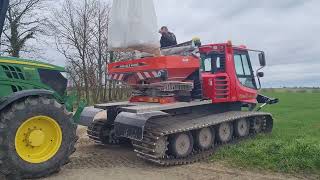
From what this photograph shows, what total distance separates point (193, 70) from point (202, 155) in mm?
2086

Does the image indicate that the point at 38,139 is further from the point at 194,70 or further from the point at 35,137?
the point at 194,70

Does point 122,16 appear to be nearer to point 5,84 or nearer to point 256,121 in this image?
point 5,84

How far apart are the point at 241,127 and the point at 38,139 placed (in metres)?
5.91

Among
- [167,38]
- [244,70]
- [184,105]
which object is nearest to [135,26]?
[184,105]

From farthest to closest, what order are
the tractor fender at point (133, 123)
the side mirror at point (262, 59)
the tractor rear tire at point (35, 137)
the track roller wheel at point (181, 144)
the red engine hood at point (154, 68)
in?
the side mirror at point (262, 59), the red engine hood at point (154, 68), the track roller wheel at point (181, 144), the tractor fender at point (133, 123), the tractor rear tire at point (35, 137)

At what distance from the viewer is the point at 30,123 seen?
7.15 m

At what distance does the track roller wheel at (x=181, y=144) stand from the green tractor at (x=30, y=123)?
8.01 ft

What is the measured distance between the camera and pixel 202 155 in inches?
378

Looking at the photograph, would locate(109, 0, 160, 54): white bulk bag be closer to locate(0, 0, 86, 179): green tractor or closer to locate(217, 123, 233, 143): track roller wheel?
locate(0, 0, 86, 179): green tractor

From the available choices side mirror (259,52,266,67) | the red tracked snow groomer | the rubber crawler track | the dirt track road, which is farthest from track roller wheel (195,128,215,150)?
side mirror (259,52,266,67)

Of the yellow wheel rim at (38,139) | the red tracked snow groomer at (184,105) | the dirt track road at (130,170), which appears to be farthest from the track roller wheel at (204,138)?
the yellow wheel rim at (38,139)

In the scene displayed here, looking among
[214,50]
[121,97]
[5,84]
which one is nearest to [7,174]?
[5,84]

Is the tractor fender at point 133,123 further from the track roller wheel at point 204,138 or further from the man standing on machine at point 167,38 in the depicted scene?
the man standing on machine at point 167,38

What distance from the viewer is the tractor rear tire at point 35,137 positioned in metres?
6.74
